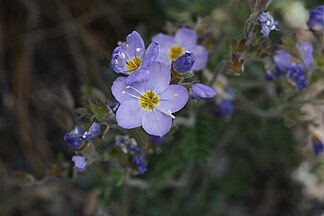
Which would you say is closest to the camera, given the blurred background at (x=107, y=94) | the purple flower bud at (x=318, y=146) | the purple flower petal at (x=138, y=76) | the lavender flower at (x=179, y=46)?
the purple flower petal at (x=138, y=76)

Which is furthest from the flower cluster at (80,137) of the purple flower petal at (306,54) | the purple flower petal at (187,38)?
the purple flower petal at (306,54)

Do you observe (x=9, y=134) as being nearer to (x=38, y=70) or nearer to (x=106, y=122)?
(x=38, y=70)

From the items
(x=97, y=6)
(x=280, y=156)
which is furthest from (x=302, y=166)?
(x=97, y=6)

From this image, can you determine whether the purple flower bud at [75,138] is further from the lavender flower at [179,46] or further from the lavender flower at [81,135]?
the lavender flower at [179,46]

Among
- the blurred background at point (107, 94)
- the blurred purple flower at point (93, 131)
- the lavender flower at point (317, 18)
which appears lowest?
the blurred background at point (107, 94)

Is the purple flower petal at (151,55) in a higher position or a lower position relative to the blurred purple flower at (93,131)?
higher

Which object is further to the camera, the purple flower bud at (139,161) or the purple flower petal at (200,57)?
the purple flower petal at (200,57)
